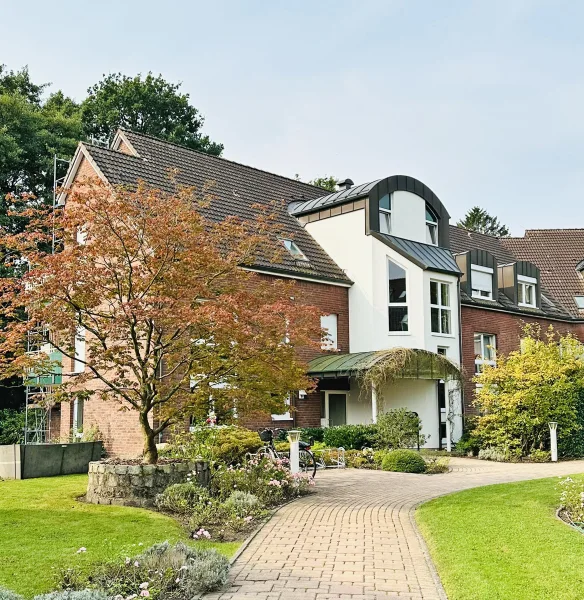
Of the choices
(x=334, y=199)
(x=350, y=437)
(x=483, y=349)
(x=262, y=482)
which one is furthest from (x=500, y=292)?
(x=262, y=482)

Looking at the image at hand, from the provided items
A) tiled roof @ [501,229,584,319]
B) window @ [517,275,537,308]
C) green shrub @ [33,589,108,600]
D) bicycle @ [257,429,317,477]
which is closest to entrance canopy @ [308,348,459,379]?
bicycle @ [257,429,317,477]

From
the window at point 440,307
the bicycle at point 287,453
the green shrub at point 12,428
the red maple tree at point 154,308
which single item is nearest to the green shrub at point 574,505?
the red maple tree at point 154,308

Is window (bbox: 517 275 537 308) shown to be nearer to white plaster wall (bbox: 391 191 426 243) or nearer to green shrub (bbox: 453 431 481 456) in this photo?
white plaster wall (bbox: 391 191 426 243)

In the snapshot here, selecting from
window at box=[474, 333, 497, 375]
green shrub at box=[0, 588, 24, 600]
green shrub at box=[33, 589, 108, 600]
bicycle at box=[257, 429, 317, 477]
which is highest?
window at box=[474, 333, 497, 375]

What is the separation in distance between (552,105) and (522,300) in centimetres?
1895

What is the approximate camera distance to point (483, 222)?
69.8m

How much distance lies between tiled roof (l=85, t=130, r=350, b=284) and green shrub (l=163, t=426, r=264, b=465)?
6463mm

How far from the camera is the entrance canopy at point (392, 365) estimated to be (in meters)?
20.0

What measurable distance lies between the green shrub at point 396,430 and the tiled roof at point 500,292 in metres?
7.36

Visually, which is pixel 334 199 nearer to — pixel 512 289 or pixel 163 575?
pixel 512 289

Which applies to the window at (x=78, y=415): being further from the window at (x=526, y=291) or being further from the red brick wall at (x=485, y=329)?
the window at (x=526, y=291)

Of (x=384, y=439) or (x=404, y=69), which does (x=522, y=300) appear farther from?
(x=404, y=69)

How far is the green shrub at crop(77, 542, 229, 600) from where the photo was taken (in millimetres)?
6352

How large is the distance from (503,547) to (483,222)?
65.0 m
